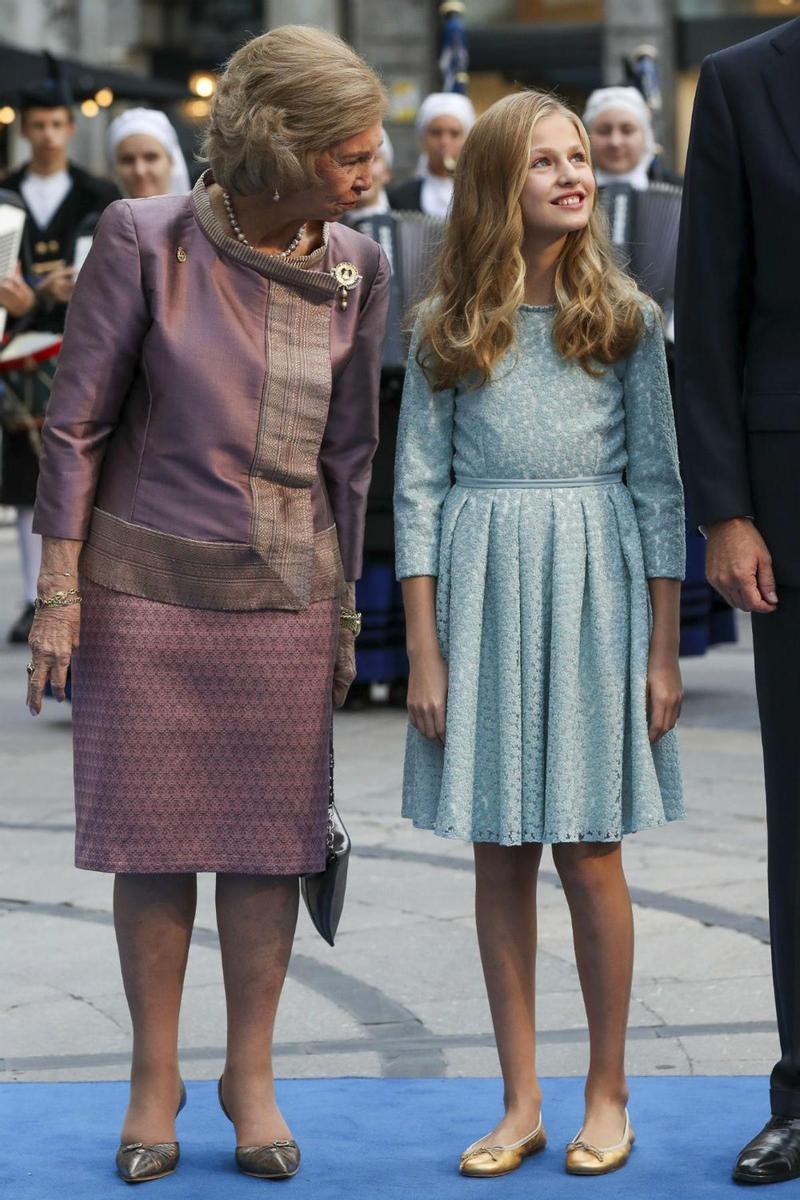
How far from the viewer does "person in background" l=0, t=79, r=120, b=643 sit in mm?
8695

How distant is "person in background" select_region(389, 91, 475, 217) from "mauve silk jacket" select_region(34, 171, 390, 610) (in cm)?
623

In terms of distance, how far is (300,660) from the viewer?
11.5 feet

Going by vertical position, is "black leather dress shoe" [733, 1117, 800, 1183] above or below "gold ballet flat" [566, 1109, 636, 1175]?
above

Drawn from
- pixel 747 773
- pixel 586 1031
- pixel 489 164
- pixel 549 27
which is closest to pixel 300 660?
pixel 489 164

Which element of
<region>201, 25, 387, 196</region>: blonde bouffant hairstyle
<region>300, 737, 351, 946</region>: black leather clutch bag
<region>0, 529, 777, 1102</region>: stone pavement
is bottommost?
<region>0, 529, 777, 1102</region>: stone pavement

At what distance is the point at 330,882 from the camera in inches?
142

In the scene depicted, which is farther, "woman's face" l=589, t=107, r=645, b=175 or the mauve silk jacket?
"woman's face" l=589, t=107, r=645, b=175

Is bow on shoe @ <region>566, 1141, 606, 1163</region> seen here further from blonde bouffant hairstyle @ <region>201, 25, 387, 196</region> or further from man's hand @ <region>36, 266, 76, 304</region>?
man's hand @ <region>36, 266, 76, 304</region>

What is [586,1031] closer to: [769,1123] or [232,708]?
[769,1123]

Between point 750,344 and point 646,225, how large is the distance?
4.44m

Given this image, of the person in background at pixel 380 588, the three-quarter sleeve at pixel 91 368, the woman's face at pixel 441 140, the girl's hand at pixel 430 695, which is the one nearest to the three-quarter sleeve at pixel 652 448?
the girl's hand at pixel 430 695

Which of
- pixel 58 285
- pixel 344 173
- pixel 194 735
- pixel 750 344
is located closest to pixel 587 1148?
pixel 194 735

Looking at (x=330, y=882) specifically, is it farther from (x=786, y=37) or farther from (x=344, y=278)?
(x=786, y=37)

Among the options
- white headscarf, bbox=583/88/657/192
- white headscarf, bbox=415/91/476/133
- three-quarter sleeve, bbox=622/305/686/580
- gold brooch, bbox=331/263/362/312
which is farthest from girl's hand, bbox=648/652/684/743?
white headscarf, bbox=415/91/476/133
